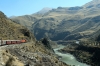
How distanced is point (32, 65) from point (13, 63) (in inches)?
225

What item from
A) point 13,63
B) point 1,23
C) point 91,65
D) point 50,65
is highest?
point 1,23

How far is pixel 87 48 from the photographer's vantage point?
169m

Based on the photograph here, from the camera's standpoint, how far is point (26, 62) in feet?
139

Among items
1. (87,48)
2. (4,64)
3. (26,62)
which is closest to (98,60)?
(87,48)

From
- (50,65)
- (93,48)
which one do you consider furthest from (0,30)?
(93,48)

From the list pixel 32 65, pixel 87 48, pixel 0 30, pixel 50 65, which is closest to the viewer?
pixel 32 65

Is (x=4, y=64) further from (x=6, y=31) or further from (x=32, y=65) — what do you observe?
(x=6, y=31)

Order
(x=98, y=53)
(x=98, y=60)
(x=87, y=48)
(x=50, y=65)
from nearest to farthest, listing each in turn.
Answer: (x=50, y=65) < (x=98, y=60) < (x=98, y=53) < (x=87, y=48)

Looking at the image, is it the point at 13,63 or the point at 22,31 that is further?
the point at 22,31

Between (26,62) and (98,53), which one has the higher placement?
(26,62)

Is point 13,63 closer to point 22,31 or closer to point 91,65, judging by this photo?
point 22,31

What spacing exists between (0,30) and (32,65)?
54.7m

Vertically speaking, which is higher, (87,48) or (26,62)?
(26,62)

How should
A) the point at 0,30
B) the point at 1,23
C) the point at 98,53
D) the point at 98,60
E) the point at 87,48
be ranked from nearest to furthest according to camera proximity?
the point at 0,30 → the point at 1,23 → the point at 98,60 → the point at 98,53 → the point at 87,48
